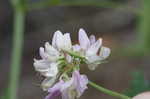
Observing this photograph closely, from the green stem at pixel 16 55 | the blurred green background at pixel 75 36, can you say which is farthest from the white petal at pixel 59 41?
the blurred green background at pixel 75 36

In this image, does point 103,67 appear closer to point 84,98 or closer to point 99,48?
point 84,98

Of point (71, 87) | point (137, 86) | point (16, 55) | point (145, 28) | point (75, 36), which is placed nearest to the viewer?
point (71, 87)

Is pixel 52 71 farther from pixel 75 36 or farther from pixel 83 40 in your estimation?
pixel 75 36

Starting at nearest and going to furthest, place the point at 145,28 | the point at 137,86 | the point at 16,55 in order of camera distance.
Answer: the point at 137,86 < the point at 16,55 < the point at 145,28

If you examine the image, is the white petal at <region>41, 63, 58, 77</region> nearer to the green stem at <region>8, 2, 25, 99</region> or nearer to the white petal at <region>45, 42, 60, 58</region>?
the white petal at <region>45, 42, 60, 58</region>

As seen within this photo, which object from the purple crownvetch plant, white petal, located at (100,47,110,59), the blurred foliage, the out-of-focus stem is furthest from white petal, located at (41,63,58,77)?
the out-of-focus stem

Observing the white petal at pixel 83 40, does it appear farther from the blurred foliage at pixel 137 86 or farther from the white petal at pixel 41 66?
the blurred foliage at pixel 137 86

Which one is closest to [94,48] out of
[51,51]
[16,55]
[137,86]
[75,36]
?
[51,51]
